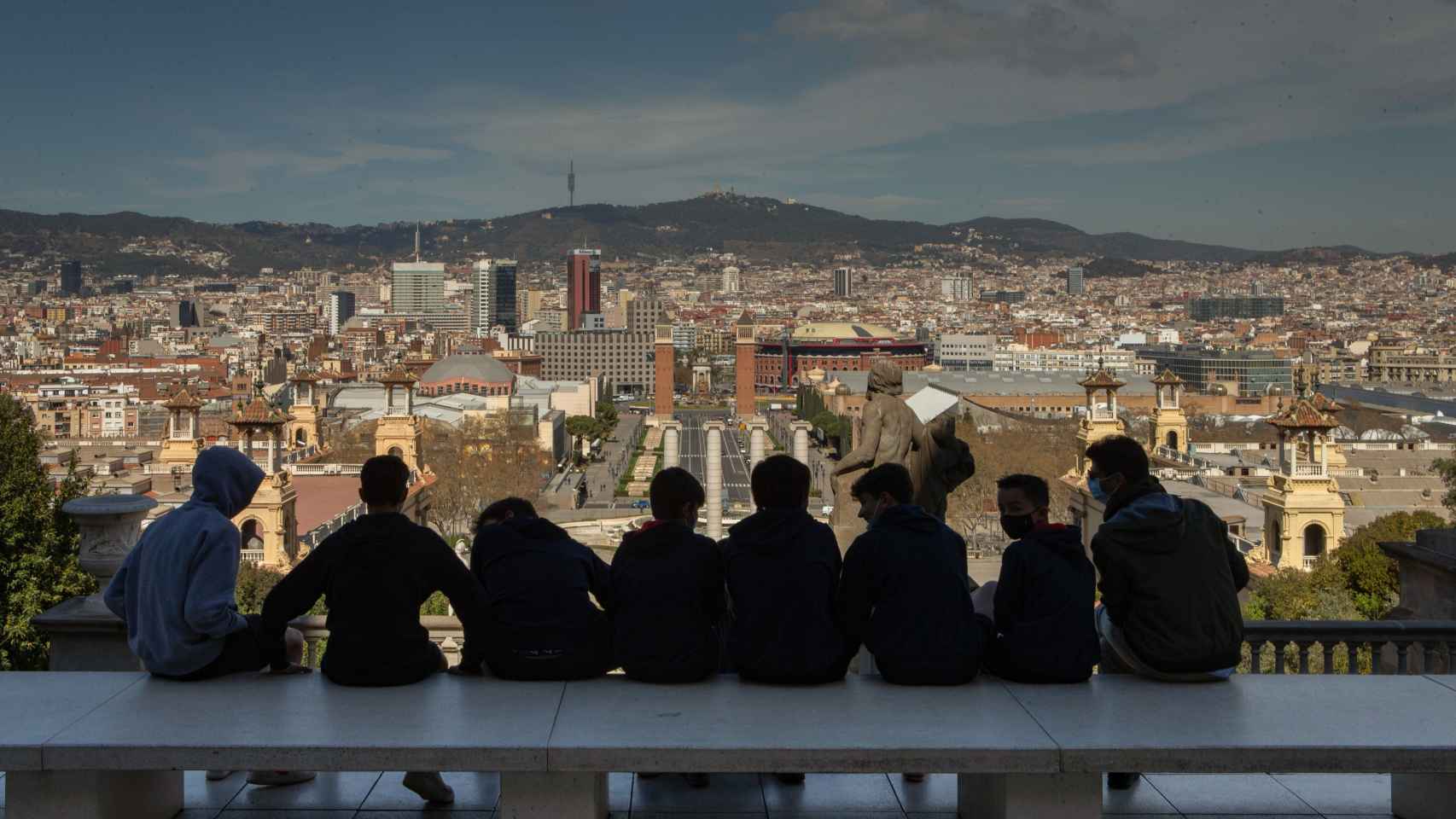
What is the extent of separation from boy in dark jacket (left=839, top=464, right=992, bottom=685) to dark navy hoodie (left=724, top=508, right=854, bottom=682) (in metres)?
0.07

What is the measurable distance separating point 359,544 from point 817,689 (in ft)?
4.06

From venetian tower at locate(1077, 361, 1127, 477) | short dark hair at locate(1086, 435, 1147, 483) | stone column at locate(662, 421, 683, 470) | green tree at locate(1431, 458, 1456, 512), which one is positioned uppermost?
short dark hair at locate(1086, 435, 1147, 483)

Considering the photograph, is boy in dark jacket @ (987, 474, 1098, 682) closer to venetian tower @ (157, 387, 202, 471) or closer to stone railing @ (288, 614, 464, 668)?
stone railing @ (288, 614, 464, 668)

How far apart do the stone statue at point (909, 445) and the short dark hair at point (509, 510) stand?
75.4 inches

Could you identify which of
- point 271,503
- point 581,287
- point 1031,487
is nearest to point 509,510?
point 1031,487

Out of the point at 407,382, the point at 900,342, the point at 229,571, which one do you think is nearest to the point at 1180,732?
the point at 229,571

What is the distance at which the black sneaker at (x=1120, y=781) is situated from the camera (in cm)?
363

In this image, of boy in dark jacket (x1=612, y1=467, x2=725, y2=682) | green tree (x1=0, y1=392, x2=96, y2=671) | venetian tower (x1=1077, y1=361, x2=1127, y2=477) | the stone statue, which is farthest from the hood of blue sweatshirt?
venetian tower (x1=1077, y1=361, x2=1127, y2=477)

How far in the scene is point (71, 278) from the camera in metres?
179

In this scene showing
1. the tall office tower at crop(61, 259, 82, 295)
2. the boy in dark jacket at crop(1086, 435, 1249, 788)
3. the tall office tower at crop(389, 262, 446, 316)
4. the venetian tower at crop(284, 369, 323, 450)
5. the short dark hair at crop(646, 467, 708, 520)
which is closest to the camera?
the boy in dark jacket at crop(1086, 435, 1249, 788)

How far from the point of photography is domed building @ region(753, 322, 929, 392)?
315 feet

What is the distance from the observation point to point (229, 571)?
3525 mm

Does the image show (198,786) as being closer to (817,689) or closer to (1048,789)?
(817,689)

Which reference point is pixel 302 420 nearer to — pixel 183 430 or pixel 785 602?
pixel 183 430
